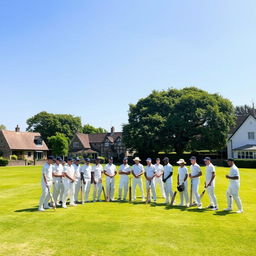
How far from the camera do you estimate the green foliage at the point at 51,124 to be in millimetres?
83125

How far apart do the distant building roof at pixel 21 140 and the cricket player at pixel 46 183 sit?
4798 cm

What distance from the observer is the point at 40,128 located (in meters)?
83.6

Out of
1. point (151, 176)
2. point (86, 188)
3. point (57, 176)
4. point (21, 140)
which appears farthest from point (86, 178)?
point (21, 140)

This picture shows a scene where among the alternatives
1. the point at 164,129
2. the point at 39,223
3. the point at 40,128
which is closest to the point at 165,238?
the point at 39,223

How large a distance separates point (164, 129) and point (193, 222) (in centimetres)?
3705

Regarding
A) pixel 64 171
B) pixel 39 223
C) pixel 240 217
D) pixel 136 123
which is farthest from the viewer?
pixel 136 123

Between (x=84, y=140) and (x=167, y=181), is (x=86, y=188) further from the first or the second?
(x=84, y=140)

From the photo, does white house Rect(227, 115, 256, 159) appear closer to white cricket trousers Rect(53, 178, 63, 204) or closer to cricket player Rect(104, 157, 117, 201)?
cricket player Rect(104, 157, 117, 201)

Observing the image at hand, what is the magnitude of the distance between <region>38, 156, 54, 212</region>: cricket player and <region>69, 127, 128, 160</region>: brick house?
6130 cm

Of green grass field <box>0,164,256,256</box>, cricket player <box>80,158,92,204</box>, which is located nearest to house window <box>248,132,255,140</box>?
green grass field <box>0,164,256,256</box>

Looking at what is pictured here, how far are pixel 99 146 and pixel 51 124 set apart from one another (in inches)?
699

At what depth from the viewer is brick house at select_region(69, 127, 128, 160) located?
244 feet

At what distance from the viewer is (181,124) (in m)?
45.1

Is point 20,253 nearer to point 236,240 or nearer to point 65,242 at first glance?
point 65,242
